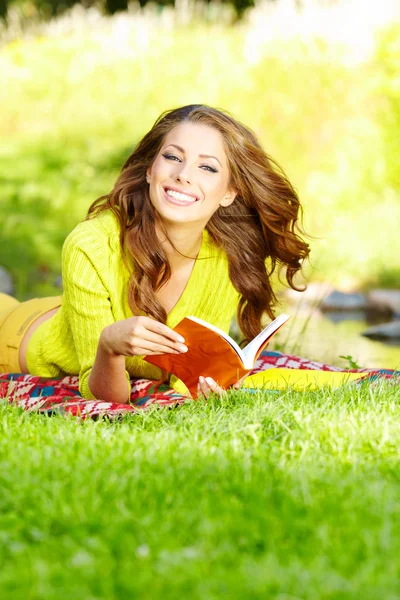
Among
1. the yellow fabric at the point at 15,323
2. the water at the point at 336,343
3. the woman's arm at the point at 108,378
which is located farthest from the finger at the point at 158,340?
the water at the point at 336,343

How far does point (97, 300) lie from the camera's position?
138 inches

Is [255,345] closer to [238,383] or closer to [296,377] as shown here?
[238,383]

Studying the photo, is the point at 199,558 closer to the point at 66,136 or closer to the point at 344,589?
the point at 344,589

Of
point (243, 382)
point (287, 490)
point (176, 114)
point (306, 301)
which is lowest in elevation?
point (306, 301)

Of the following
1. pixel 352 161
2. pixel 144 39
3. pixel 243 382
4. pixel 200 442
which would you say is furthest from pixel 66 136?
pixel 200 442

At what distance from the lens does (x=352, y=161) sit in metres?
10.5

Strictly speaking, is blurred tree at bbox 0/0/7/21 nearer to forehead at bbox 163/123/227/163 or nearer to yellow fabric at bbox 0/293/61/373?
yellow fabric at bbox 0/293/61/373

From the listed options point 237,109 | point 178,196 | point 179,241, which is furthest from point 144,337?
point 237,109

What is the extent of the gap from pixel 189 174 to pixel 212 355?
2.56ft

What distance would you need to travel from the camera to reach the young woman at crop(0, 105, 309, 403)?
350 cm

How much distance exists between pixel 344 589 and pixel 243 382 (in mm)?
1904

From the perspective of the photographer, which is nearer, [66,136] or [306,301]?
[306,301]

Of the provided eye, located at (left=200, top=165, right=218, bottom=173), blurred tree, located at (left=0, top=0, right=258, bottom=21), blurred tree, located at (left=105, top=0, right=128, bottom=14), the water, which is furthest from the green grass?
blurred tree, located at (left=105, top=0, right=128, bottom=14)

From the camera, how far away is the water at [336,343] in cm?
547
